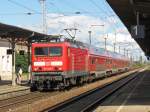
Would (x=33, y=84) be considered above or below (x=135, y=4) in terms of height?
below

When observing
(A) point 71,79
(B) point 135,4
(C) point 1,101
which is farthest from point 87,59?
(C) point 1,101

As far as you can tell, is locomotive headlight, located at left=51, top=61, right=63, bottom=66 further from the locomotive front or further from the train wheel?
the train wheel

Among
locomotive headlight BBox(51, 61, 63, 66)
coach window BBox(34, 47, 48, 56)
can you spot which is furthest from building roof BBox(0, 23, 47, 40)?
locomotive headlight BBox(51, 61, 63, 66)

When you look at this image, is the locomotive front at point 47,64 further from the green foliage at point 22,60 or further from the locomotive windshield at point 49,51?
the green foliage at point 22,60

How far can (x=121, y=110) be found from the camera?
18969 millimetres

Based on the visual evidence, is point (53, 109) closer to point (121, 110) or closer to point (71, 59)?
point (121, 110)

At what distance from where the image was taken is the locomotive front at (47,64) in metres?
30.2

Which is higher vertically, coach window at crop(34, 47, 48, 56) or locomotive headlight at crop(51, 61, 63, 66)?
coach window at crop(34, 47, 48, 56)

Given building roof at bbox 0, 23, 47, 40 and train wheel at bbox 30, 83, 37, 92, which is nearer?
train wheel at bbox 30, 83, 37, 92

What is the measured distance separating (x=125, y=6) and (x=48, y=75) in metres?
6.28

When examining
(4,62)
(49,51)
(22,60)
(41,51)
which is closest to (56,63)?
(49,51)

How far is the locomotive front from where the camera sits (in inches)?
1189

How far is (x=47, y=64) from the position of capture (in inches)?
1200

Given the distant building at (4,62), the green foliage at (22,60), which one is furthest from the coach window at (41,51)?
the green foliage at (22,60)
